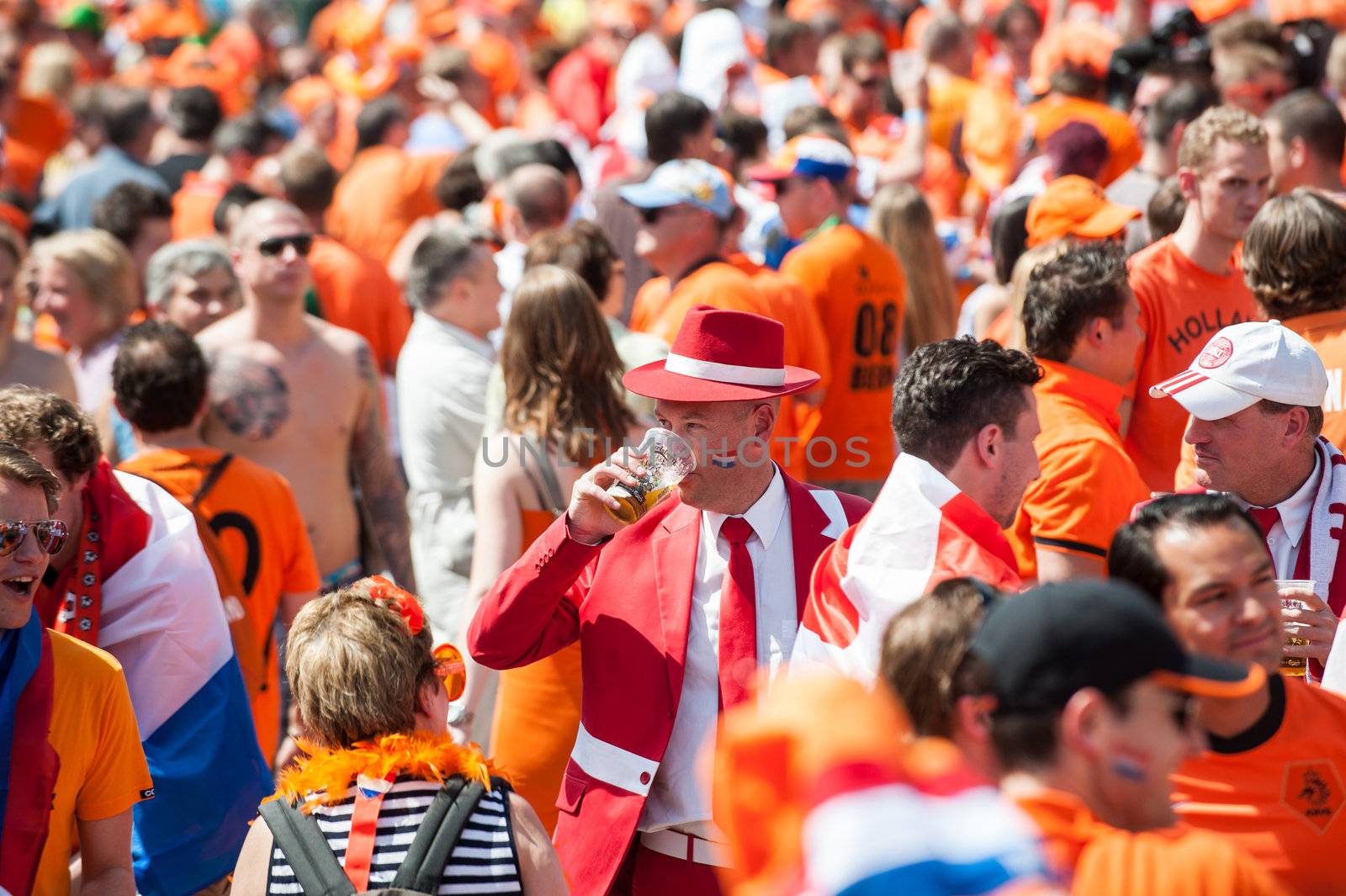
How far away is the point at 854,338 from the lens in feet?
23.0

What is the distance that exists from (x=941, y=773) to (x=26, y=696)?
2.11 meters

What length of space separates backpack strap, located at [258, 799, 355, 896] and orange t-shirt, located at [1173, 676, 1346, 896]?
59.6 inches

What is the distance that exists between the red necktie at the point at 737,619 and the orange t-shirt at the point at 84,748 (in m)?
1.29

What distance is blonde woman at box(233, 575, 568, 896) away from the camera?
2.87 meters

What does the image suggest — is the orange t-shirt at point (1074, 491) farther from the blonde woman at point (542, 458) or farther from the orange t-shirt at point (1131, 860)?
the orange t-shirt at point (1131, 860)

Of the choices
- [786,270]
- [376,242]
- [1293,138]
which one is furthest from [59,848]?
[376,242]

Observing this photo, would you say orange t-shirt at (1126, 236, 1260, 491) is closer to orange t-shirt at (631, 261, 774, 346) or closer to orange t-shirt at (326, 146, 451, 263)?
orange t-shirt at (631, 261, 774, 346)

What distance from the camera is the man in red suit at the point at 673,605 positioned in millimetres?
3395

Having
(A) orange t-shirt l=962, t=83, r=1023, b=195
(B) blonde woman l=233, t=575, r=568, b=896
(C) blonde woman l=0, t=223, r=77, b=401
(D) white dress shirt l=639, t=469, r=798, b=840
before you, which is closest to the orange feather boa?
(B) blonde woman l=233, t=575, r=568, b=896

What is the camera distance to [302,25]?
18.0m

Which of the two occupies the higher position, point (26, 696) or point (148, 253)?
point (148, 253)

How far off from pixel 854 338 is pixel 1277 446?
135 inches

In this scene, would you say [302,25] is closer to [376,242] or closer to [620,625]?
[376,242]

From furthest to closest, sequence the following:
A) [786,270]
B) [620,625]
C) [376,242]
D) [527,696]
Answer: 1. [376,242]
2. [786,270]
3. [527,696]
4. [620,625]
